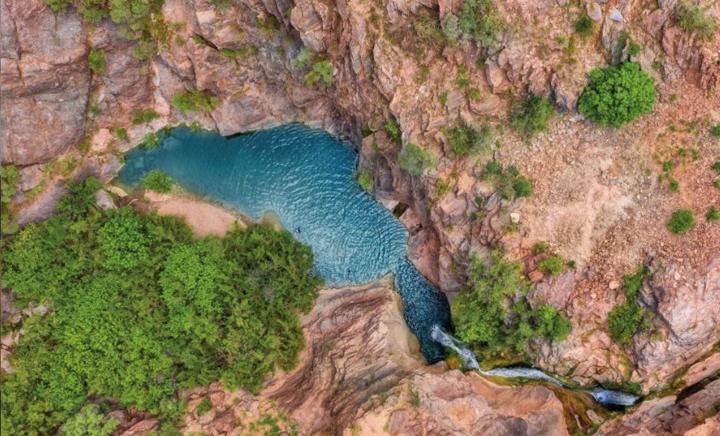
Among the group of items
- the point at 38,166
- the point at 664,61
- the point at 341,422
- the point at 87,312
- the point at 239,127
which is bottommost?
the point at 87,312

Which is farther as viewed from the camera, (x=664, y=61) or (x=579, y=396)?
(x=579, y=396)

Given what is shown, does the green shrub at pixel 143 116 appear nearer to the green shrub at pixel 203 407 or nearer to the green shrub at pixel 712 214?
the green shrub at pixel 203 407

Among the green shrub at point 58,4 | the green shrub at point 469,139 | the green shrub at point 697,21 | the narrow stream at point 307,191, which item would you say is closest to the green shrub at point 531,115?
the green shrub at point 469,139

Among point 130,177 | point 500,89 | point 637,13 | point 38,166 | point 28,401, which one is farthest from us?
point 130,177

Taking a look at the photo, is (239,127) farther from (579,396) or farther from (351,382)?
(579,396)

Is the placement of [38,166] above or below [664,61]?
below

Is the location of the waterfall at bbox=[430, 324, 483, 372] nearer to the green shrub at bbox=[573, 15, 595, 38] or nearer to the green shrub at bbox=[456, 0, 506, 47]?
the green shrub at bbox=[456, 0, 506, 47]

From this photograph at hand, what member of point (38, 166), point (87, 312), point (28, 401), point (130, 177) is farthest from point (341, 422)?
point (38, 166)

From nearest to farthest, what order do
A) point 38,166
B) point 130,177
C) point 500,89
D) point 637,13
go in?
point 637,13
point 500,89
point 38,166
point 130,177
